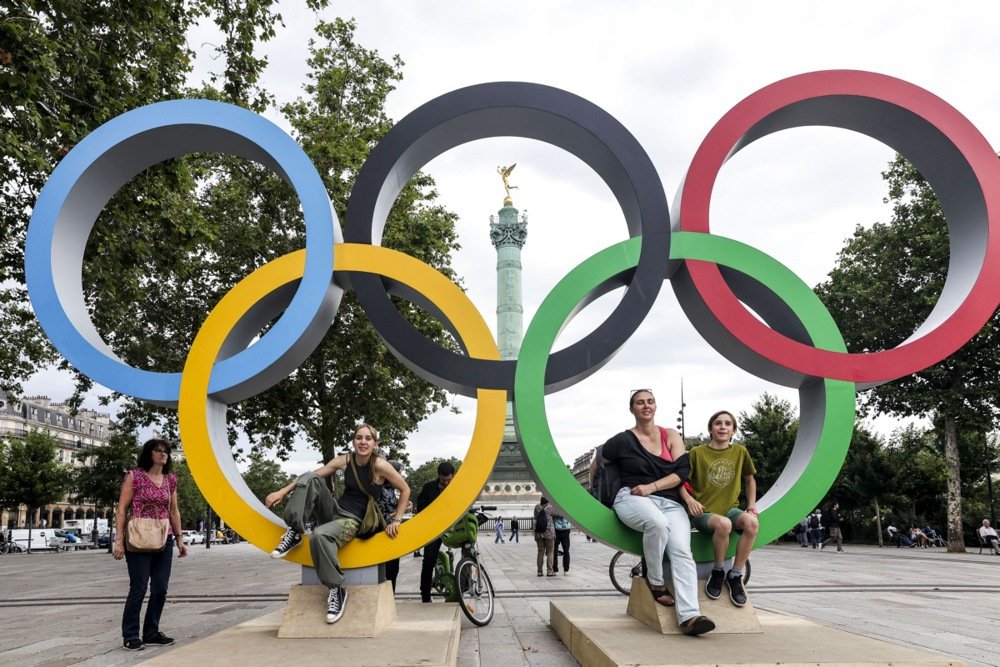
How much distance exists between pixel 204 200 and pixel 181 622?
14313 mm

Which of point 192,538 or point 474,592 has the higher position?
point 474,592

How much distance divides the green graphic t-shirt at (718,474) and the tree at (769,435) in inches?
1142

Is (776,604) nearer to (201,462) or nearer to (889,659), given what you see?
(889,659)

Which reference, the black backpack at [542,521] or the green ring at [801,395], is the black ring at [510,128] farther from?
the black backpack at [542,521]

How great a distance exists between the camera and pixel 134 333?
20.0 meters

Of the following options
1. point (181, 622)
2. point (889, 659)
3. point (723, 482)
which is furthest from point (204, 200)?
point (889, 659)

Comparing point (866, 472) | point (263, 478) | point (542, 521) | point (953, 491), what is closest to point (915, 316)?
point (953, 491)

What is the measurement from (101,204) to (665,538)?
6383 mm

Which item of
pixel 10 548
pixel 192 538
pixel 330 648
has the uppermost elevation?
pixel 330 648

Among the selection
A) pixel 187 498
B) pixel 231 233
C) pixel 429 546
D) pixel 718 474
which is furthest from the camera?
pixel 187 498

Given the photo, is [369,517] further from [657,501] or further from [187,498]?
[187,498]

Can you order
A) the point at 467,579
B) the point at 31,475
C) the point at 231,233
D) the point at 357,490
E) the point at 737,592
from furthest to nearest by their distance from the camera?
the point at 31,475 < the point at 231,233 < the point at 467,579 < the point at 357,490 < the point at 737,592

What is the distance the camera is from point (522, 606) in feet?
31.5

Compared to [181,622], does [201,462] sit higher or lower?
higher
